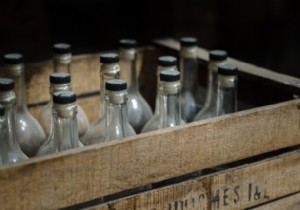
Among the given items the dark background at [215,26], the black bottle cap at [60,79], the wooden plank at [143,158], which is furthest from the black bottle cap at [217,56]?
the dark background at [215,26]

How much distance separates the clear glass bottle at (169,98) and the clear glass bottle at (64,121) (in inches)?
6.7

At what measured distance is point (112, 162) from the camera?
0.83 metres

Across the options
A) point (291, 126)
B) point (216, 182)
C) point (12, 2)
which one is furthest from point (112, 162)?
point (12, 2)

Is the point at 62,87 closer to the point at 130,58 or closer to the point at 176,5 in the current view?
the point at 130,58

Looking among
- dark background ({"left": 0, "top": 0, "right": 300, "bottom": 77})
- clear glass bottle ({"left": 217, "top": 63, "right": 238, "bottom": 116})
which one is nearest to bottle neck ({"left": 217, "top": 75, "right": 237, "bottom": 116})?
clear glass bottle ({"left": 217, "top": 63, "right": 238, "bottom": 116})

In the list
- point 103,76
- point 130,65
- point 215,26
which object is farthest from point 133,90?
point 215,26

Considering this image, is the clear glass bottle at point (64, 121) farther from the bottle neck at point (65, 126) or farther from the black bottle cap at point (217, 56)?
the black bottle cap at point (217, 56)

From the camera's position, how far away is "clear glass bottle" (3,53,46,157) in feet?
3.62

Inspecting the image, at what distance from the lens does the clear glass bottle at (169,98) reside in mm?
991

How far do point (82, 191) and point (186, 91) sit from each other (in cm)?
54

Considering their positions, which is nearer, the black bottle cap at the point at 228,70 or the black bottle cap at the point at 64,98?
the black bottle cap at the point at 64,98

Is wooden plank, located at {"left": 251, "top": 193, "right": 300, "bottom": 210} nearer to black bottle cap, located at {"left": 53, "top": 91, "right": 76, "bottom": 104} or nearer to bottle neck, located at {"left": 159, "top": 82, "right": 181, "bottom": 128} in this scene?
bottle neck, located at {"left": 159, "top": 82, "right": 181, "bottom": 128}

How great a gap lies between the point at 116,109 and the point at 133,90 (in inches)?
10.6

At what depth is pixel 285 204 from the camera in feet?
3.44
